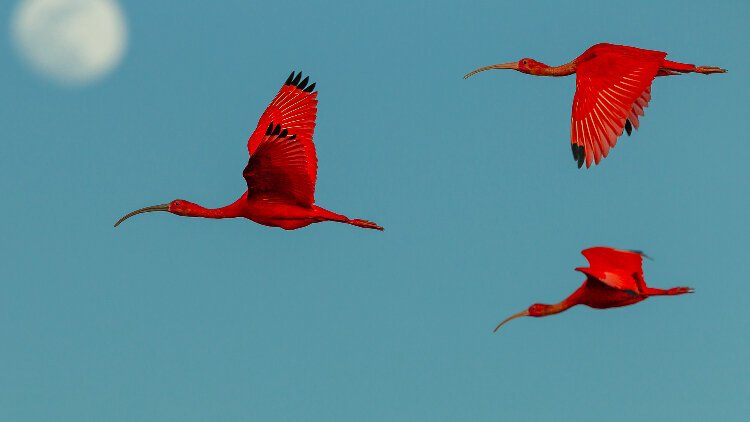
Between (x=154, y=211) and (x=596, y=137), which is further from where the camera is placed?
(x=154, y=211)

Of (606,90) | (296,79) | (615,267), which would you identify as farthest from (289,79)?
(615,267)

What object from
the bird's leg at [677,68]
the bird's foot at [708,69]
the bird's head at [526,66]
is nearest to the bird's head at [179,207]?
the bird's head at [526,66]

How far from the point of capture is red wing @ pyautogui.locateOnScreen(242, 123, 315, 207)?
68.3 feet

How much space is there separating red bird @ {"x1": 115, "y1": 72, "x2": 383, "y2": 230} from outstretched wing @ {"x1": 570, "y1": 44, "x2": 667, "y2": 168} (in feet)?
13.5

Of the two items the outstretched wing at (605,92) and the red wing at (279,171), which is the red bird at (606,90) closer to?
the outstretched wing at (605,92)

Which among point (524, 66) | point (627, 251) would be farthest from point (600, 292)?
point (524, 66)

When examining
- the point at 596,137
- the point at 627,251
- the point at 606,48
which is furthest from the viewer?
the point at 606,48

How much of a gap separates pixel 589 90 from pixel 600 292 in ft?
12.1

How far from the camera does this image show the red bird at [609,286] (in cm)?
1850

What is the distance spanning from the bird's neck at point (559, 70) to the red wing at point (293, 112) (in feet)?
14.1

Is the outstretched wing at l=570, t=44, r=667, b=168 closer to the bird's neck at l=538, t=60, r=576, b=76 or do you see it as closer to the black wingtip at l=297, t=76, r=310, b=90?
the bird's neck at l=538, t=60, r=576, b=76

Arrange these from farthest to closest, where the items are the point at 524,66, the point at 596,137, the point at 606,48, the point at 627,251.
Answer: the point at 524,66, the point at 606,48, the point at 596,137, the point at 627,251

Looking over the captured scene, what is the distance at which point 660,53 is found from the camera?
2186cm

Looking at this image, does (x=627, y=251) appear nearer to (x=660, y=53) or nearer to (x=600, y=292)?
(x=600, y=292)
